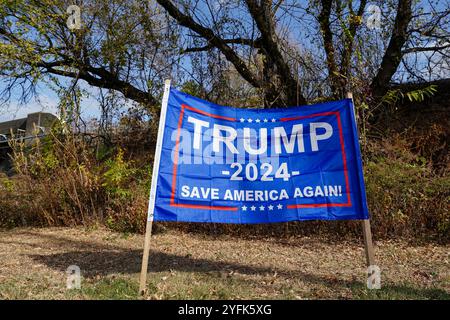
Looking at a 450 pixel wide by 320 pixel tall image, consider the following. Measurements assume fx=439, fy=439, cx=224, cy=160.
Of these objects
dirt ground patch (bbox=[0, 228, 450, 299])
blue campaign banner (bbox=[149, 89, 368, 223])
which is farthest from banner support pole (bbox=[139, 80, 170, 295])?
dirt ground patch (bbox=[0, 228, 450, 299])

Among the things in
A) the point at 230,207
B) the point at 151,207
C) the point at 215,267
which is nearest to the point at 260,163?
the point at 230,207

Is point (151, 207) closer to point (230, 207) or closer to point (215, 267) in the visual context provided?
point (230, 207)

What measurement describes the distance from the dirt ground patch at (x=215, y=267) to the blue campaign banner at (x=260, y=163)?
0.82 metres

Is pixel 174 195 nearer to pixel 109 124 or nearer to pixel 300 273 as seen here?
pixel 300 273

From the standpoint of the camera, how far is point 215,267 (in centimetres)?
613

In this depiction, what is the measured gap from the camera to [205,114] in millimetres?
5207

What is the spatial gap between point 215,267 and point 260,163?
1.79 meters

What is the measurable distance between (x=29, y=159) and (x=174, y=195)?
7096 millimetres

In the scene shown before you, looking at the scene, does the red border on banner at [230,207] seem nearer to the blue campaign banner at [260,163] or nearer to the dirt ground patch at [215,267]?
the blue campaign banner at [260,163]

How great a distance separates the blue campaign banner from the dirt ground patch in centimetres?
82

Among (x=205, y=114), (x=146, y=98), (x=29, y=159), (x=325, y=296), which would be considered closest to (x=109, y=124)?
(x=146, y=98)

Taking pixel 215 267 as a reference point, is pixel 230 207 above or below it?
above

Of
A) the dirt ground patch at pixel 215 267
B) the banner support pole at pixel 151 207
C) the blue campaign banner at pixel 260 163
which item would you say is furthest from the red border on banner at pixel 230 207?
the dirt ground patch at pixel 215 267

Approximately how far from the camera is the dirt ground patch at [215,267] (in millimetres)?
4793
